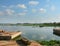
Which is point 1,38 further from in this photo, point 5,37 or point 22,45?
point 22,45

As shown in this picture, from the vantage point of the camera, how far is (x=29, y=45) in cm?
1655

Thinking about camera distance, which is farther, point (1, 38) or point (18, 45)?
point (1, 38)

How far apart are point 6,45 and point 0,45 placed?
626 millimetres

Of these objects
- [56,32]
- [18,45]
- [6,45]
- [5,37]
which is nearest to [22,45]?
[18,45]

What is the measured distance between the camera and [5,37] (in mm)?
24078

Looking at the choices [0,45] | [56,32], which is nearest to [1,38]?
[0,45]

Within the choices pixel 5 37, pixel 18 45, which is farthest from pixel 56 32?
pixel 18 45

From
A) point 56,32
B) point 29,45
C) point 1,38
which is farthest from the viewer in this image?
point 56,32

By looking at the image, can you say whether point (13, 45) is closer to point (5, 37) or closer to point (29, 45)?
point (29, 45)

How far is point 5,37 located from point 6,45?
7371 mm

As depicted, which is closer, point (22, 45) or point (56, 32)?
point (22, 45)

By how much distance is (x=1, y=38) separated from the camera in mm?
23906

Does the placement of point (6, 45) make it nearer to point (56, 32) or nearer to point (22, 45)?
point (22, 45)

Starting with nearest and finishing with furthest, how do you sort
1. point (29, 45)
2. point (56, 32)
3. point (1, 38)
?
point (29, 45) < point (1, 38) < point (56, 32)
